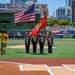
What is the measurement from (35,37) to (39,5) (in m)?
134

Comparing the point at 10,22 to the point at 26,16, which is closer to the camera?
the point at 26,16

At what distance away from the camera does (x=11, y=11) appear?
105 meters

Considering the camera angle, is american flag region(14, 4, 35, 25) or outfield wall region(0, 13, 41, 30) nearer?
american flag region(14, 4, 35, 25)

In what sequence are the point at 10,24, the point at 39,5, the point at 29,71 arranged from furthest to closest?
1. the point at 39,5
2. the point at 10,24
3. the point at 29,71

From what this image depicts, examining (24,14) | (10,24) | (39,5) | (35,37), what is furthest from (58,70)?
(39,5)

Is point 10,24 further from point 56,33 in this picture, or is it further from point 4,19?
point 56,33

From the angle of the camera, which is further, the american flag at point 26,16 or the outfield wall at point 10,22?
the outfield wall at point 10,22

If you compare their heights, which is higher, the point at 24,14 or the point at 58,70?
the point at 24,14

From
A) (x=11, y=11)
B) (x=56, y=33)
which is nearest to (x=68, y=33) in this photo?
(x=56, y=33)

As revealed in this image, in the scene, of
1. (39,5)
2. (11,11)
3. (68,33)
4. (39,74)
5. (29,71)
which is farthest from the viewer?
(39,5)

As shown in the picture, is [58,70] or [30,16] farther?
[30,16]

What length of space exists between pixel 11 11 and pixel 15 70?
305ft

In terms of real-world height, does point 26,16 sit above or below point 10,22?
above

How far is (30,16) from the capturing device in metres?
22.2
